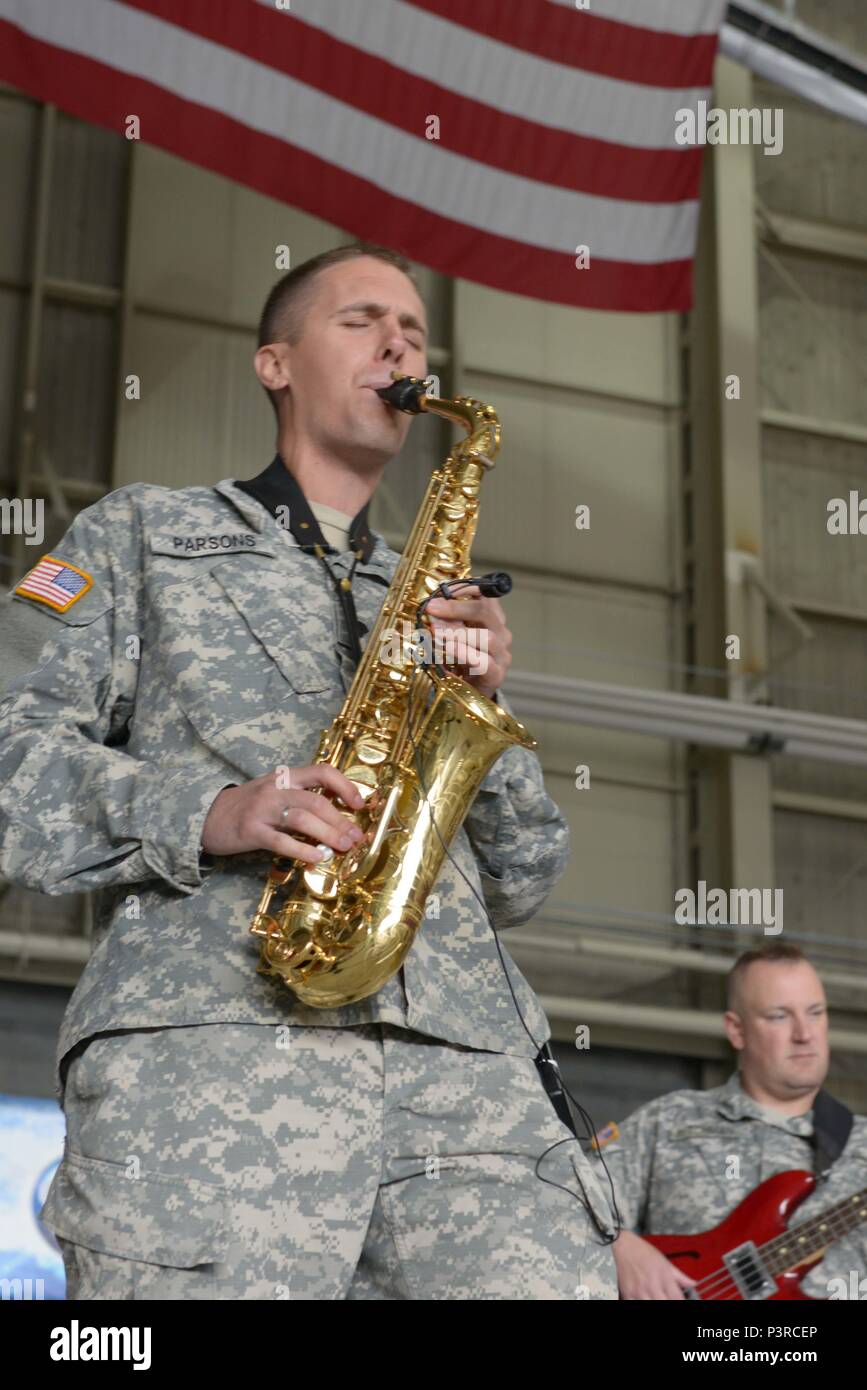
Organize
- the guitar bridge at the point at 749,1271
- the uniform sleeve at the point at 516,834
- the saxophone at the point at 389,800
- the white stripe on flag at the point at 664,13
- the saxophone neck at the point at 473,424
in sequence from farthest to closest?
1. the white stripe on flag at the point at 664,13
2. the guitar bridge at the point at 749,1271
3. the saxophone neck at the point at 473,424
4. the uniform sleeve at the point at 516,834
5. the saxophone at the point at 389,800

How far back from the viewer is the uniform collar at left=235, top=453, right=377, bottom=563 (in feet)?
8.25

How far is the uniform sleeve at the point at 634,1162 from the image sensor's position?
4.97 metres

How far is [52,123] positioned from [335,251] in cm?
771

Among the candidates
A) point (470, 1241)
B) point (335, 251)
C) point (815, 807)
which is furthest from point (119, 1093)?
point (815, 807)

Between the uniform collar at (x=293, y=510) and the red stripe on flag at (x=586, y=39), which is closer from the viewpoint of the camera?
the uniform collar at (x=293, y=510)

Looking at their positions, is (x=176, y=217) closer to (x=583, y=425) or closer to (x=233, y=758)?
(x=583, y=425)

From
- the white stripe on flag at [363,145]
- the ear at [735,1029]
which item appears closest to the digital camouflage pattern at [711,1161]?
the ear at [735,1029]

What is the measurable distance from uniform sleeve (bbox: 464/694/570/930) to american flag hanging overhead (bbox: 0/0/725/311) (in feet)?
17.2

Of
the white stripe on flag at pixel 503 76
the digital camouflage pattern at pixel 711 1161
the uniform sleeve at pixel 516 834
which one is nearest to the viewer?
the uniform sleeve at pixel 516 834

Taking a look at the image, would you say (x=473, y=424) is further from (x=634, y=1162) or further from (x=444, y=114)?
(x=444, y=114)

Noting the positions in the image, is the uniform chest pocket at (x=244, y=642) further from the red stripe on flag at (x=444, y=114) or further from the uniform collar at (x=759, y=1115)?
the red stripe on flag at (x=444, y=114)

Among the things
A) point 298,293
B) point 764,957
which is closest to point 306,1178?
point 298,293

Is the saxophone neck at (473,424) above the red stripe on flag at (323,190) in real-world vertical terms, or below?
below

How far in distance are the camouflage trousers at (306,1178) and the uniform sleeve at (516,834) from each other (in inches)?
16.0
